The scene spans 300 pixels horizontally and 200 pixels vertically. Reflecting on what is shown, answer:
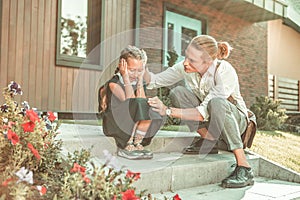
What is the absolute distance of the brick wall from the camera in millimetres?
7025

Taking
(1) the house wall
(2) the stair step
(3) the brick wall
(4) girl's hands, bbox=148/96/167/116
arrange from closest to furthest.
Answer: (2) the stair step < (4) girl's hands, bbox=148/96/167/116 < (3) the brick wall < (1) the house wall

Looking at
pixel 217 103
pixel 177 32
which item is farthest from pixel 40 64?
pixel 177 32

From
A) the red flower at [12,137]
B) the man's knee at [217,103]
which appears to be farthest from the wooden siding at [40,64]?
the red flower at [12,137]

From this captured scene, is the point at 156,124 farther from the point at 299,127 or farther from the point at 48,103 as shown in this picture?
the point at 299,127

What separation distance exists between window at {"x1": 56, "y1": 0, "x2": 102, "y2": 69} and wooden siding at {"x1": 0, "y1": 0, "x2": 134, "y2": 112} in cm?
16

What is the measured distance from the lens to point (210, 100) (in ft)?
8.68

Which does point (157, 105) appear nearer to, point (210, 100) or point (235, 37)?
point (210, 100)

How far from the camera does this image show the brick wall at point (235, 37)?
7.03m

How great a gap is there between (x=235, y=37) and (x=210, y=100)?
6.89 metres

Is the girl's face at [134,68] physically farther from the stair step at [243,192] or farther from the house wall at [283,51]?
the house wall at [283,51]

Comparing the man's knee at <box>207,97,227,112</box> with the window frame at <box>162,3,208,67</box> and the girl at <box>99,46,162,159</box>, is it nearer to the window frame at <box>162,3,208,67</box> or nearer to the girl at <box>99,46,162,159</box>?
the girl at <box>99,46,162,159</box>

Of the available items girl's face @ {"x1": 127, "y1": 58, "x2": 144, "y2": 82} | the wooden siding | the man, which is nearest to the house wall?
the wooden siding

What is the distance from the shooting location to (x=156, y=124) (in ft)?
8.58

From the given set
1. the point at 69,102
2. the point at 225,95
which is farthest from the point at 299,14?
the point at 225,95
